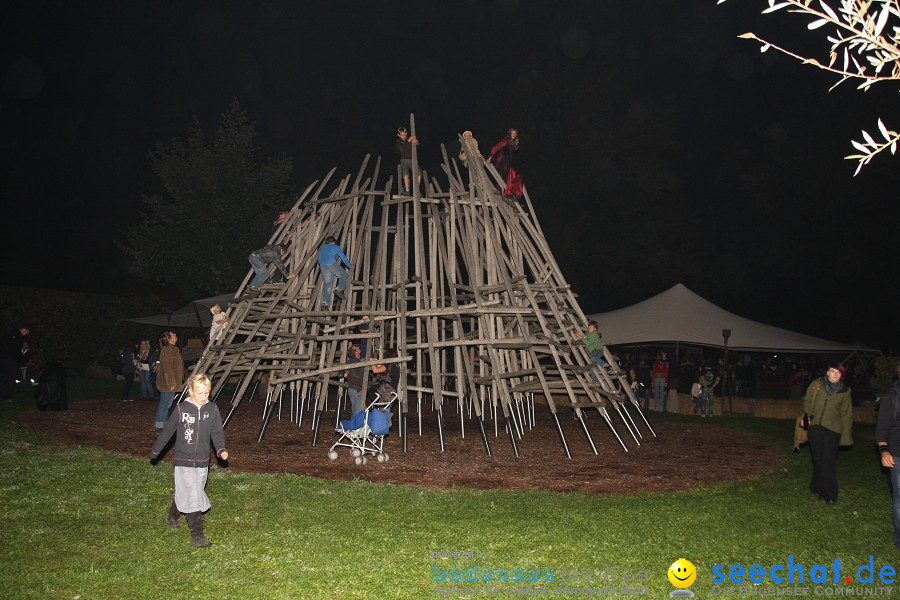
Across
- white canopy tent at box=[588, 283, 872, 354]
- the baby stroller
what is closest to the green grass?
the baby stroller

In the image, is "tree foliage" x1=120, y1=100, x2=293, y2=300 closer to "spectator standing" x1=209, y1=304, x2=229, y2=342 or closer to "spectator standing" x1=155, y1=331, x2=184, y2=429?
"spectator standing" x1=209, y1=304, x2=229, y2=342

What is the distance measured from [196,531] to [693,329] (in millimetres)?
18181

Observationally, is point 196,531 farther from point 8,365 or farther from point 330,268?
point 8,365

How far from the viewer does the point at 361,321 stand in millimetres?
13312

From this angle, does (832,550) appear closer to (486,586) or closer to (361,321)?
(486,586)

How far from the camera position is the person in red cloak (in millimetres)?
14961

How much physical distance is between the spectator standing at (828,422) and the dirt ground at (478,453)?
5.51ft

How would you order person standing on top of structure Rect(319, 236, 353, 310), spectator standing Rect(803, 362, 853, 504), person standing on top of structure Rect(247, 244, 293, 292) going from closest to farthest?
1. spectator standing Rect(803, 362, 853, 504)
2. person standing on top of structure Rect(319, 236, 353, 310)
3. person standing on top of structure Rect(247, 244, 293, 292)

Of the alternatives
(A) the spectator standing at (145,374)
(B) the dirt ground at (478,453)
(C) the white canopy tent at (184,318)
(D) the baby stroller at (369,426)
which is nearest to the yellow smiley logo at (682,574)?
(B) the dirt ground at (478,453)

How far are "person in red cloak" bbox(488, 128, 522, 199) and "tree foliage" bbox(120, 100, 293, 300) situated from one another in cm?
1702

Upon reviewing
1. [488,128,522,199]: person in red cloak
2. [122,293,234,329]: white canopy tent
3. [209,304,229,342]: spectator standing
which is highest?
[488,128,522,199]: person in red cloak

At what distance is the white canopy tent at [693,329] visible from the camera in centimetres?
2111

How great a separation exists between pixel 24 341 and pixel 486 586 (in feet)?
58.9

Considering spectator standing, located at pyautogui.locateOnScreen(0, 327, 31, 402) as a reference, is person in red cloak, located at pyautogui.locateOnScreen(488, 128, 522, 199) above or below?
above
